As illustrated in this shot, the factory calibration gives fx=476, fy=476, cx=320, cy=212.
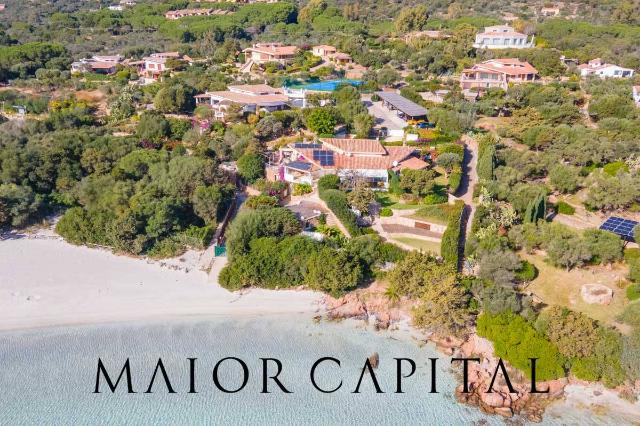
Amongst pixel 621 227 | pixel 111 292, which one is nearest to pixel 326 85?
pixel 621 227

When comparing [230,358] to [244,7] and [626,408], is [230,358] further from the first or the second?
[244,7]

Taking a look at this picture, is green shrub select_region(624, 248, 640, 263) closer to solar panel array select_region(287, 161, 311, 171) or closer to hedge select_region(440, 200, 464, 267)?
hedge select_region(440, 200, 464, 267)

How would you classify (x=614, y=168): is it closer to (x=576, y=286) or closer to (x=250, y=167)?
(x=576, y=286)

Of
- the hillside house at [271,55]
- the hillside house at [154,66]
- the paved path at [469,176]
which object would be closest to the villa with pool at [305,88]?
the hillside house at [271,55]

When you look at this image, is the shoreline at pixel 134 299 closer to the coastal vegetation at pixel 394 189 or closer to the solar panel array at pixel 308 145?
the coastal vegetation at pixel 394 189

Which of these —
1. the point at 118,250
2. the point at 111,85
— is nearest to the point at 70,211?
the point at 118,250

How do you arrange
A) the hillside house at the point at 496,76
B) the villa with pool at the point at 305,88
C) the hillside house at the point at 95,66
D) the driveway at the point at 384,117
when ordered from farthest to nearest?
the hillside house at the point at 95,66
the hillside house at the point at 496,76
the villa with pool at the point at 305,88
the driveway at the point at 384,117

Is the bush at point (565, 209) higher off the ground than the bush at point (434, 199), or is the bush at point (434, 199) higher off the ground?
the bush at point (434, 199)
